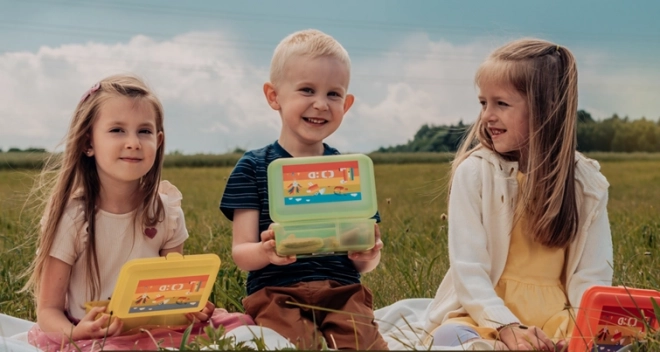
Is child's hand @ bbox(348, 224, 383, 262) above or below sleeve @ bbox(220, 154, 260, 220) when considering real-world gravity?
below

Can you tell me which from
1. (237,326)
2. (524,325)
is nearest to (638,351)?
(524,325)

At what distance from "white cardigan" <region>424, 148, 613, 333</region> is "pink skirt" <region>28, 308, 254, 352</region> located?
2.53 feet

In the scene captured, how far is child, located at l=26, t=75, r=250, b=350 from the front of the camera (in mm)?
3186

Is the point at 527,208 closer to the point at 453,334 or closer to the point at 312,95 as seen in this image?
the point at 453,334

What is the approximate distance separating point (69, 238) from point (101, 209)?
6.6 inches

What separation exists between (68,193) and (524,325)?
1785 mm

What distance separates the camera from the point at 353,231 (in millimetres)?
2822

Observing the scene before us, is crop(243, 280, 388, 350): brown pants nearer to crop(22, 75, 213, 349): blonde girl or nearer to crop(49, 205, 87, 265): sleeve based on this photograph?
crop(22, 75, 213, 349): blonde girl

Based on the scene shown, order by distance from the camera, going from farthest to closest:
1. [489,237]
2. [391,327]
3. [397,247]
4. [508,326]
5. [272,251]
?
1. [397,247]
2. [391,327]
3. [489,237]
4. [508,326]
5. [272,251]

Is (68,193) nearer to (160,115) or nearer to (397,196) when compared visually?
(160,115)

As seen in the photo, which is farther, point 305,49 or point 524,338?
point 305,49

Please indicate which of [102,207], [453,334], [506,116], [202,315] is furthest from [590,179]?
[102,207]

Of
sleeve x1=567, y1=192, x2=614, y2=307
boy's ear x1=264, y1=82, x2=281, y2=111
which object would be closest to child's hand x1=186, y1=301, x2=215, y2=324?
boy's ear x1=264, y1=82, x2=281, y2=111

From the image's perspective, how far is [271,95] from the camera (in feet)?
10.5
